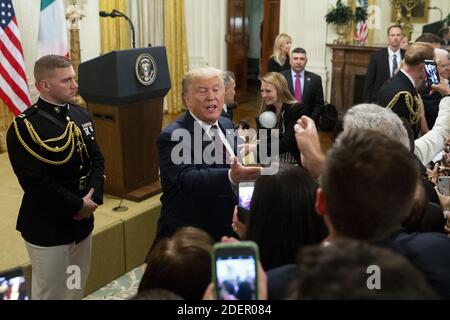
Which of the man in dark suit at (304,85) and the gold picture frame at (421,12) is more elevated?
the gold picture frame at (421,12)

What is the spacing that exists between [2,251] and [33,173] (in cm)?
108

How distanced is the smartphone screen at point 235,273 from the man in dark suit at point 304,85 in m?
4.18

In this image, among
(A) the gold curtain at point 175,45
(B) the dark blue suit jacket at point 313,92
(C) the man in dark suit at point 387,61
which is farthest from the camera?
(A) the gold curtain at point 175,45

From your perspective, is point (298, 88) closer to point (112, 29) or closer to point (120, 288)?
point (120, 288)

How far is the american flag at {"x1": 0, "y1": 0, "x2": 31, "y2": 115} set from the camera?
15.6 feet

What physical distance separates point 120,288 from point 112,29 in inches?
181

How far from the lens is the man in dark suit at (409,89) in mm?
3049

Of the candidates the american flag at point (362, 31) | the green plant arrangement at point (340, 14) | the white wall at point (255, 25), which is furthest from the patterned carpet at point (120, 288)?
the white wall at point (255, 25)

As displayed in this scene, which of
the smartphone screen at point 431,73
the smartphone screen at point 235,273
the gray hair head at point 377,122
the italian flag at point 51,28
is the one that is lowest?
the smartphone screen at point 235,273

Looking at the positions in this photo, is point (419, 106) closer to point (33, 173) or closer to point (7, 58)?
point (33, 173)

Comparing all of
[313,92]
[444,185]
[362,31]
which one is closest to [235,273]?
[444,185]

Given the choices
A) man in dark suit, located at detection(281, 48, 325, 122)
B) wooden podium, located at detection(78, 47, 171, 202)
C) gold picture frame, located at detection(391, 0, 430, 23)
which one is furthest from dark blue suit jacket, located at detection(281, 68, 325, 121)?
gold picture frame, located at detection(391, 0, 430, 23)

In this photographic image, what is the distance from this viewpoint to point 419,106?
3080mm

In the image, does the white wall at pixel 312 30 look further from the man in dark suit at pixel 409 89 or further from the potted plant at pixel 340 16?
the man in dark suit at pixel 409 89
